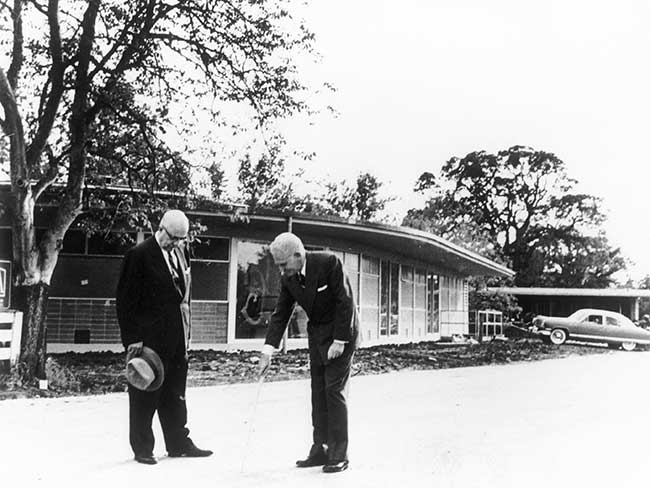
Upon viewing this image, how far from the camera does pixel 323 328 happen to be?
5234mm

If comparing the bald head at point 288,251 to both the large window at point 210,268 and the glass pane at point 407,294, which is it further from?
the glass pane at point 407,294

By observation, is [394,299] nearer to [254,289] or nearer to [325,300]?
[254,289]

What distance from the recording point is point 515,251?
2891 cm

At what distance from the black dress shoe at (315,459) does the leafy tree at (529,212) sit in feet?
34.1

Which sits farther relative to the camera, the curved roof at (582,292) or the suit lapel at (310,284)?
the curved roof at (582,292)

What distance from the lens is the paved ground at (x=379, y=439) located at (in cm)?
463

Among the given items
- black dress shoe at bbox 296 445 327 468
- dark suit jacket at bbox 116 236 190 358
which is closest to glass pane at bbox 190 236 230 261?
dark suit jacket at bbox 116 236 190 358

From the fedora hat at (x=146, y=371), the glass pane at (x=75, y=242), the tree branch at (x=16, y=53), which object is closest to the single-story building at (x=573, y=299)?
the glass pane at (x=75, y=242)

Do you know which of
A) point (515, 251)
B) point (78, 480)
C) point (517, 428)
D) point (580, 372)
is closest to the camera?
point (78, 480)

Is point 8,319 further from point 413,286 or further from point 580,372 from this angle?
point 413,286

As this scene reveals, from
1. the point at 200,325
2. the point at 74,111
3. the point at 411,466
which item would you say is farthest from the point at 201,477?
the point at 200,325

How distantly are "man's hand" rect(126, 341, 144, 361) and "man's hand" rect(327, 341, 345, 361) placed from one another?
126cm

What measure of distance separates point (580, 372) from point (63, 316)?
32.3ft

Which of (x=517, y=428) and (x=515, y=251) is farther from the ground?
(x=515, y=251)
